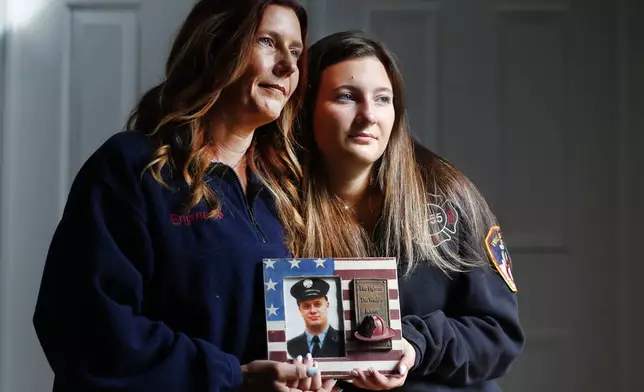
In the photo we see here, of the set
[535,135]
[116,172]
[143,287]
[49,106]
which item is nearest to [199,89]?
[116,172]

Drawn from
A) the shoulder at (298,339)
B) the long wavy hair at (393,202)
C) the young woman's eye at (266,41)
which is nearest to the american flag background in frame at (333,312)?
the shoulder at (298,339)

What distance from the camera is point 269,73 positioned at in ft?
4.54

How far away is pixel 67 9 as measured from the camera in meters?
2.30

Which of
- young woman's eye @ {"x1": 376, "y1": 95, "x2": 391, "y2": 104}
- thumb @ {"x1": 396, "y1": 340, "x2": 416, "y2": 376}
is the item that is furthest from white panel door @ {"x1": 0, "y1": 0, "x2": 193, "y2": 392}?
thumb @ {"x1": 396, "y1": 340, "x2": 416, "y2": 376}

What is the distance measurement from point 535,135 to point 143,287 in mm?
1384

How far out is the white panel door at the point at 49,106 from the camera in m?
2.24

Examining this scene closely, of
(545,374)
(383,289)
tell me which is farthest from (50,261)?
(545,374)

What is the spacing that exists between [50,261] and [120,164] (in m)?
0.18

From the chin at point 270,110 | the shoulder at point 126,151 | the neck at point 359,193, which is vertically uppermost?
the chin at point 270,110

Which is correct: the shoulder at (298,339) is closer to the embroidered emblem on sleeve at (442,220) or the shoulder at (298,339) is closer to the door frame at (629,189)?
the embroidered emblem on sleeve at (442,220)

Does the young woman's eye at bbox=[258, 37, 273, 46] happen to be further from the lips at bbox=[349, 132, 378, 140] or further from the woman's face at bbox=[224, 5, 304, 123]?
the lips at bbox=[349, 132, 378, 140]

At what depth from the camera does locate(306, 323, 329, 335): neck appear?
134 centimetres

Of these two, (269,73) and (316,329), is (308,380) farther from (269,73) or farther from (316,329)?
(269,73)

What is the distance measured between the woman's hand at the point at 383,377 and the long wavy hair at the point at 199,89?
27cm
